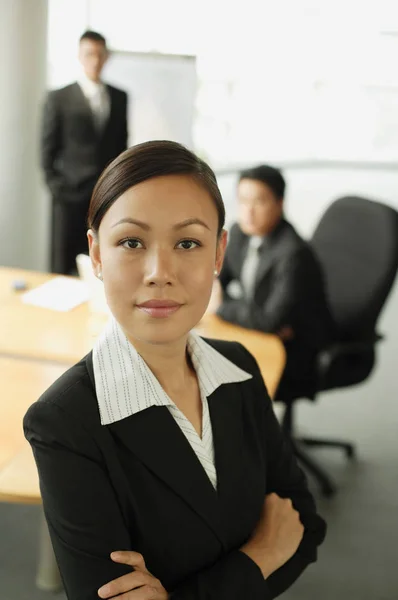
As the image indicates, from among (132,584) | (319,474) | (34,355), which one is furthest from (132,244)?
(319,474)

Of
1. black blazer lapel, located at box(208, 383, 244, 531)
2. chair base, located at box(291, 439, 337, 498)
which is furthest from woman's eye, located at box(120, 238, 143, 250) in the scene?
chair base, located at box(291, 439, 337, 498)

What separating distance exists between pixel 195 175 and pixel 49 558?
1.59 m

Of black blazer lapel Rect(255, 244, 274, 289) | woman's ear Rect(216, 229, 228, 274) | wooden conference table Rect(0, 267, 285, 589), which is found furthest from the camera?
black blazer lapel Rect(255, 244, 274, 289)

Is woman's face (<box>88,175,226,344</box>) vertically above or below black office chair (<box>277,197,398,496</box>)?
above

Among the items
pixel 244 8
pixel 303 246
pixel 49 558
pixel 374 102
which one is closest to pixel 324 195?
pixel 374 102

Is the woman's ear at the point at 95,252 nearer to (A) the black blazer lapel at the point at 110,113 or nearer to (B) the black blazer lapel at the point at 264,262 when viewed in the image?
(B) the black blazer lapel at the point at 264,262

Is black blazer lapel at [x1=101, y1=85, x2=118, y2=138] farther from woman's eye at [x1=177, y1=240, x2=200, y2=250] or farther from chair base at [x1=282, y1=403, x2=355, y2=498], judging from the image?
woman's eye at [x1=177, y1=240, x2=200, y2=250]

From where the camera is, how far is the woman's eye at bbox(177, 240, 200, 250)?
96cm

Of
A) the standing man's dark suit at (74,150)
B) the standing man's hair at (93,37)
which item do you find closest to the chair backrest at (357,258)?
the standing man's dark suit at (74,150)

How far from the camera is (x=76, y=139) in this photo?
3959 millimetres

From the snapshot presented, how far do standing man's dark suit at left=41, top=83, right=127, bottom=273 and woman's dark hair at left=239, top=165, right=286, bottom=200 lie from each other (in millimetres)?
1474

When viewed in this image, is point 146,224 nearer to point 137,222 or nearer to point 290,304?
point 137,222

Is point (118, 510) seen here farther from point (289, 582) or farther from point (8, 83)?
point (8, 83)

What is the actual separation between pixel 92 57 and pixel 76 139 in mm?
476
